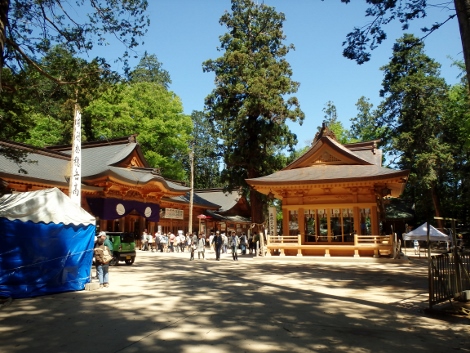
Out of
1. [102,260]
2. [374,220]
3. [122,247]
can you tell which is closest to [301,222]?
[374,220]

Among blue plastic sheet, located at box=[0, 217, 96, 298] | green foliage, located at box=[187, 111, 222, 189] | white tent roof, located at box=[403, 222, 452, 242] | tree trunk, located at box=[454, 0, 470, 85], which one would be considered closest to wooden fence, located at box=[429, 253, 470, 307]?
tree trunk, located at box=[454, 0, 470, 85]

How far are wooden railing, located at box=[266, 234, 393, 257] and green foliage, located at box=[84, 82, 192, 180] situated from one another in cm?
1865

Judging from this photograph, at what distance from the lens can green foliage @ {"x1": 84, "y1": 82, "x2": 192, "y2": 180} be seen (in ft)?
112

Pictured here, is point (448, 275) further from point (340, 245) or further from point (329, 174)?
point (329, 174)

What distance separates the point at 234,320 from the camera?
635cm

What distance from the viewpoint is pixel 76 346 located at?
4.97 metres

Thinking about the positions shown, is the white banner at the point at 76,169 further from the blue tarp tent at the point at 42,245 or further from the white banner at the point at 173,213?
the white banner at the point at 173,213

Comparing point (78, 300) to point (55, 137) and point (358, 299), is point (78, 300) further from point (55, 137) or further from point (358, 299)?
point (55, 137)

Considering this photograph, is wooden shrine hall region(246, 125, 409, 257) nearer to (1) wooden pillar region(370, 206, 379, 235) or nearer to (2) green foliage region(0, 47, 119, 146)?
(1) wooden pillar region(370, 206, 379, 235)

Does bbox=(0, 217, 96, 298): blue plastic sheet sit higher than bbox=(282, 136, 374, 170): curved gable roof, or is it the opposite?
bbox=(282, 136, 374, 170): curved gable roof

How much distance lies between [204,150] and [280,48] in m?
24.3

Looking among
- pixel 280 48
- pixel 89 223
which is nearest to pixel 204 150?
pixel 280 48

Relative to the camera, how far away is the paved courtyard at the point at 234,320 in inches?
198

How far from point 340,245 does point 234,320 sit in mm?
14270
